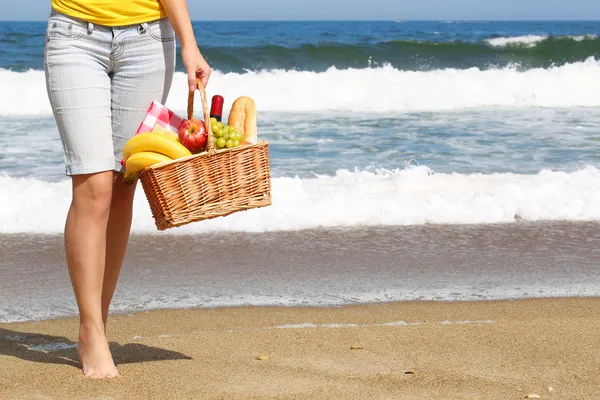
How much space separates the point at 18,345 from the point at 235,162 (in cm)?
136

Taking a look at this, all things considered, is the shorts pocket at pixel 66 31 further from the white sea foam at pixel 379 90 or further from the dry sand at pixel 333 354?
the white sea foam at pixel 379 90

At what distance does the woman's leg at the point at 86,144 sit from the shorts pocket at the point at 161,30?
158 mm

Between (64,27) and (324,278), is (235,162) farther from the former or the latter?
(324,278)

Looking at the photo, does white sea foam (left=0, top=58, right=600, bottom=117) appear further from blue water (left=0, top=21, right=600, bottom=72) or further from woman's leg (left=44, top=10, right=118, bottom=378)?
woman's leg (left=44, top=10, right=118, bottom=378)

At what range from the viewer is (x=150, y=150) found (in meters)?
2.83

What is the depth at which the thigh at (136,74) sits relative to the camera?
9.69 feet

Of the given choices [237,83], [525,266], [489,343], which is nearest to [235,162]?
[489,343]

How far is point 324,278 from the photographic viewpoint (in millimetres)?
4762

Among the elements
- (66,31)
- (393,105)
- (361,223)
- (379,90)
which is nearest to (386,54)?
(379,90)

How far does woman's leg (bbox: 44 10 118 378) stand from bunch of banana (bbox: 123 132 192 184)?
3.7 inches

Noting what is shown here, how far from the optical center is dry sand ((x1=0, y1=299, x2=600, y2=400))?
2.92m

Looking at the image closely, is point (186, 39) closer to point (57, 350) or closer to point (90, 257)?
point (90, 257)

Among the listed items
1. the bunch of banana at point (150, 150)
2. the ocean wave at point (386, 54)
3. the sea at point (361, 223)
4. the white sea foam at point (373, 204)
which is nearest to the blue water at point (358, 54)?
the ocean wave at point (386, 54)

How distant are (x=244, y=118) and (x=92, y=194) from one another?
0.62 meters
